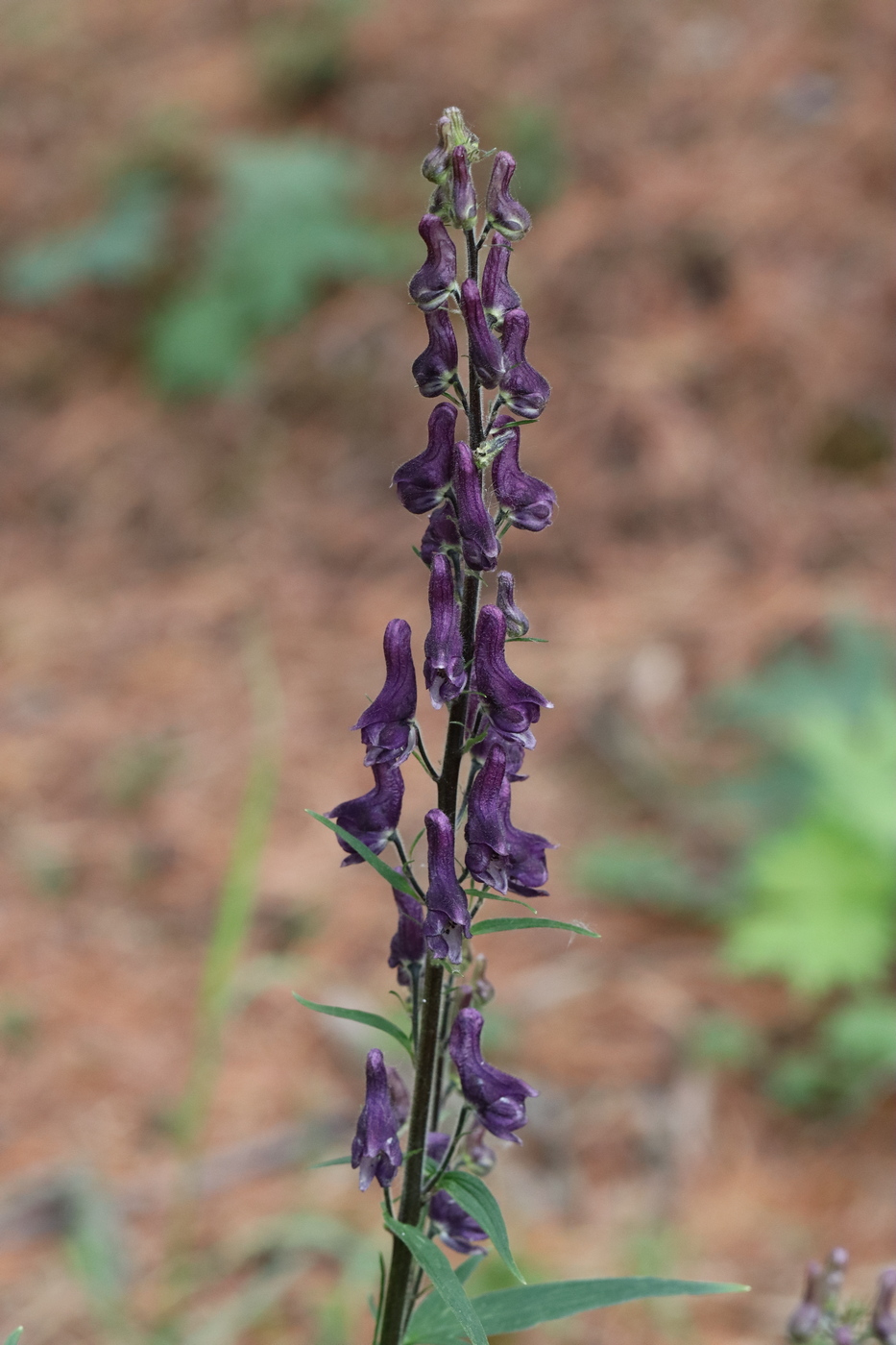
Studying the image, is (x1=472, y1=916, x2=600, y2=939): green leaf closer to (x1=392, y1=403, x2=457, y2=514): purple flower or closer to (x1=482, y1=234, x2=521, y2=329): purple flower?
(x1=392, y1=403, x2=457, y2=514): purple flower

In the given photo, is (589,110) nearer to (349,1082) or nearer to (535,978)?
(535,978)

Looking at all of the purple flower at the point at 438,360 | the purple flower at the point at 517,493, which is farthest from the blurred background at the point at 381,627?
the purple flower at the point at 438,360

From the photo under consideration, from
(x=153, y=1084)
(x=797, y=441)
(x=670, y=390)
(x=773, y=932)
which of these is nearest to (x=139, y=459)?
(x=670, y=390)

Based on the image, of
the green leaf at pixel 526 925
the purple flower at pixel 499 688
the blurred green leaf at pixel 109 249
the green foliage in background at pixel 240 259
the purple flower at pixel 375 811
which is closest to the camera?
the green leaf at pixel 526 925

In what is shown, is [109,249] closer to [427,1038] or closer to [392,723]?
[392,723]

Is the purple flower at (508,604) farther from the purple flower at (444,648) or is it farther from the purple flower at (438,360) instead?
the purple flower at (438,360)
